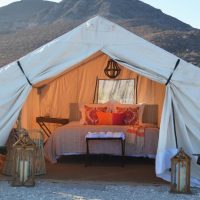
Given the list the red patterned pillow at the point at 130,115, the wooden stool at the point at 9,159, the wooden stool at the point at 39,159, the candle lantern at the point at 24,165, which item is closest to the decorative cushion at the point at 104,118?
the red patterned pillow at the point at 130,115

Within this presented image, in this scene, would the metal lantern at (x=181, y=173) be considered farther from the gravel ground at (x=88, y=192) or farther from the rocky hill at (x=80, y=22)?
the rocky hill at (x=80, y=22)

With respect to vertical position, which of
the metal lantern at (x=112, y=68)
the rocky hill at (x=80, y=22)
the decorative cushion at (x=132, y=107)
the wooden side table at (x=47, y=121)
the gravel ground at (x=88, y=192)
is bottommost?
the gravel ground at (x=88, y=192)

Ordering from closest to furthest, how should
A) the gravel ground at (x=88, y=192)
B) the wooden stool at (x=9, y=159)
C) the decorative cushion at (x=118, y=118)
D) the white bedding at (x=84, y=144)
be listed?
the gravel ground at (x=88, y=192) < the wooden stool at (x=9, y=159) < the white bedding at (x=84, y=144) < the decorative cushion at (x=118, y=118)

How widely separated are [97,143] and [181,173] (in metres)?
2.14

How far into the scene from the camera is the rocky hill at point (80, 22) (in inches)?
902

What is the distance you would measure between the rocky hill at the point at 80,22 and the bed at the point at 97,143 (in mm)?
12122

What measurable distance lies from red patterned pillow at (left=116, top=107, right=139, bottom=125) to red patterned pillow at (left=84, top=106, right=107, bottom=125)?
1.23 ft

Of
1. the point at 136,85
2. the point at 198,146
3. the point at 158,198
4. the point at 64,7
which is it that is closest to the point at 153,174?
the point at 198,146

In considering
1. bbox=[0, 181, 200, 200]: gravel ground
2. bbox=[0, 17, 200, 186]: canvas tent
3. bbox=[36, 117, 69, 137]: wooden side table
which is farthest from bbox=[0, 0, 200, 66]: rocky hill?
bbox=[0, 181, 200, 200]: gravel ground

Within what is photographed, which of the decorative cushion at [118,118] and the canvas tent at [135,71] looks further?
the decorative cushion at [118,118]

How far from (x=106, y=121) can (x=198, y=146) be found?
8.19 ft

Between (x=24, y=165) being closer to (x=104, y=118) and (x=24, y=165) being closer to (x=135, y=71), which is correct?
(x=135, y=71)

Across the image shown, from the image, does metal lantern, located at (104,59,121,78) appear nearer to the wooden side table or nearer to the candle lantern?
the wooden side table

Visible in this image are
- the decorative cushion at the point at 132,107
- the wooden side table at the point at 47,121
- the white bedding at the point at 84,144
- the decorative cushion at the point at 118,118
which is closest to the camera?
the white bedding at the point at 84,144
